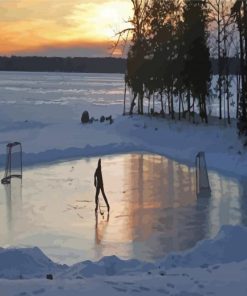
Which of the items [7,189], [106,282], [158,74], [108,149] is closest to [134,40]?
[158,74]

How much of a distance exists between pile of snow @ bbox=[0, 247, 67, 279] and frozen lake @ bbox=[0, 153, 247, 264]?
34.3 inches

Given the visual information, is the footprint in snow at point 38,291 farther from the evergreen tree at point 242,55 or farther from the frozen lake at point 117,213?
the evergreen tree at point 242,55

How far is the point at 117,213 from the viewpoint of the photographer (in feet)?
48.8

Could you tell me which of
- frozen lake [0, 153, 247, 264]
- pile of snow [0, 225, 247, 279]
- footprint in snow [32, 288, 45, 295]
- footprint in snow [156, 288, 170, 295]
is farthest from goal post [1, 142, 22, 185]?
footprint in snow [156, 288, 170, 295]

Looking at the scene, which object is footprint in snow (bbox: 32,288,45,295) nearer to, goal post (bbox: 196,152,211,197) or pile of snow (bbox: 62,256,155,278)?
pile of snow (bbox: 62,256,155,278)

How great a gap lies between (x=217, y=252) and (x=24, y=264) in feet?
10.7

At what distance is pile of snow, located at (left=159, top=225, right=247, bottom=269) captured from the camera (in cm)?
997

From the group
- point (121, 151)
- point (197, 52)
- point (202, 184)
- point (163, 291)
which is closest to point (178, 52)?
point (197, 52)

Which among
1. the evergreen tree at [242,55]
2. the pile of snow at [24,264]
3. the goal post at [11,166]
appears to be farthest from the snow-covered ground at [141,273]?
the evergreen tree at [242,55]

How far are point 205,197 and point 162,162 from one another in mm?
8871

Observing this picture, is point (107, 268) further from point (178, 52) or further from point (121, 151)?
point (178, 52)

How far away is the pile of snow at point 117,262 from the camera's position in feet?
30.5

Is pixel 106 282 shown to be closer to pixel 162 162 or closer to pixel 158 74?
pixel 162 162

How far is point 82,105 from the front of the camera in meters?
62.0
